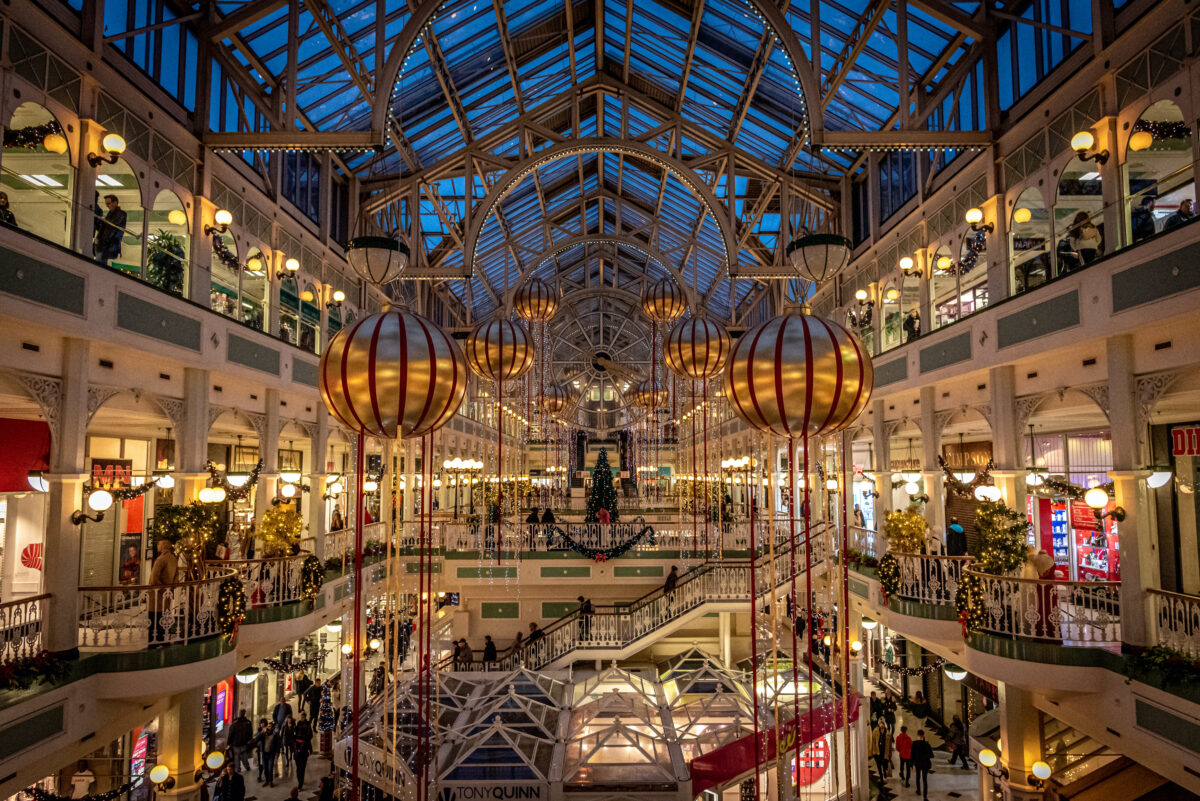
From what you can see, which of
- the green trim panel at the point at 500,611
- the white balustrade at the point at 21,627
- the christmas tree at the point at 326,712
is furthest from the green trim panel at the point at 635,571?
the white balustrade at the point at 21,627

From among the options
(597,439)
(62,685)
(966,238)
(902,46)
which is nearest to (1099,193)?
(966,238)

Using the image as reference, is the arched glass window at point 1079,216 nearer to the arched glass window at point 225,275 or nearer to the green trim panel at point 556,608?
the arched glass window at point 225,275

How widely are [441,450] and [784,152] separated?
13.4 m

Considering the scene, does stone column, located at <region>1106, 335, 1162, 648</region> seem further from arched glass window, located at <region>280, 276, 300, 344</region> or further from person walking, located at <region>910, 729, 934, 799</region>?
arched glass window, located at <region>280, 276, 300, 344</region>

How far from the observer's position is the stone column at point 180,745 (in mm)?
9070

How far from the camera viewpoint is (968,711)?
45.4 ft

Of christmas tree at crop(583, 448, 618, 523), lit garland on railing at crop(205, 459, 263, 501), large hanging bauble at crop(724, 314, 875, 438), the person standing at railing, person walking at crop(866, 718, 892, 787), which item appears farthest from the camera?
Result: christmas tree at crop(583, 448, 618, 523)

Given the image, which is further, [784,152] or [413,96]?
[784,152]

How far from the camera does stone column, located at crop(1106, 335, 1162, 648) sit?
668 cm

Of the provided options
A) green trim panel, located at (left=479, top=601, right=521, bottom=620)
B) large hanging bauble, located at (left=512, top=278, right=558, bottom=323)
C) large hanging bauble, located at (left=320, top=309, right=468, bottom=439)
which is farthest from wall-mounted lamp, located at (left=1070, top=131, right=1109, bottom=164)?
green trim panel, located at (left=479, top=601, right=521, bottom=620)

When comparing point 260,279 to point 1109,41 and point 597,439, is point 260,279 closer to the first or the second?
point 1109,41

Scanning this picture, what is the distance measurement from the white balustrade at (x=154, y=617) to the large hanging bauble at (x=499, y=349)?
3.89 meters

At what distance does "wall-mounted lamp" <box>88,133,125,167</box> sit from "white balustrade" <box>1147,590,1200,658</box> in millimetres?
11019

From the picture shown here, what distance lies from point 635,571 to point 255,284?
961 centimetres
